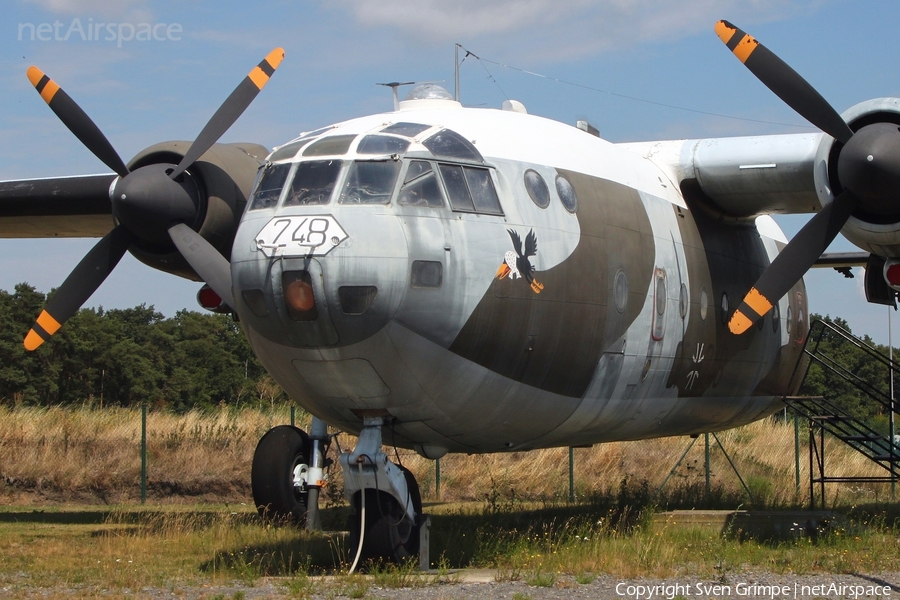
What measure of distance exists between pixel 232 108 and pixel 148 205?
1.76 m

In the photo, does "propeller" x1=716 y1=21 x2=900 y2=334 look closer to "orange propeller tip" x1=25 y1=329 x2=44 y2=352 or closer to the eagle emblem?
the eagle emblem

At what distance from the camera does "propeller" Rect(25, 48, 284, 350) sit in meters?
12.7

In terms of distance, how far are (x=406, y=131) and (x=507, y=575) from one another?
412 centimetres

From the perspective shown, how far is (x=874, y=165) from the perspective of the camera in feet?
35.6

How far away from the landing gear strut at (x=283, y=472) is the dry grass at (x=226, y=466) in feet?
17.8

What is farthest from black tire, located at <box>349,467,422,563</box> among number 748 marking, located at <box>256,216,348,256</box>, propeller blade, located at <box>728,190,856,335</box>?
propeller blade, located at <box>728,190,856,335</box>

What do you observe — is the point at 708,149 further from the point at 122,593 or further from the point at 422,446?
the point at 122,593

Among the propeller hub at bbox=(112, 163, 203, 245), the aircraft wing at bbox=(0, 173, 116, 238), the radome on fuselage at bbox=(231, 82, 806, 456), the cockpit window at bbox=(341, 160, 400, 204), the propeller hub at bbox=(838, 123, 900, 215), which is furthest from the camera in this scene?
the aircraft wing at bbox=(0, 173, 116, 238)

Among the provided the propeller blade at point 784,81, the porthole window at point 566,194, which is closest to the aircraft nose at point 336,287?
the porthole window at point 566,194

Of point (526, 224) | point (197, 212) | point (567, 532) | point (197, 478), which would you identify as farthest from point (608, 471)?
point (526, 224)

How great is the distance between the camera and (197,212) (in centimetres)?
1338

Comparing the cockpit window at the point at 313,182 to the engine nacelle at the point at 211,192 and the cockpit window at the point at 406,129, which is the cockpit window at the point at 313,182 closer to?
the cockpit window at the point at 406,129

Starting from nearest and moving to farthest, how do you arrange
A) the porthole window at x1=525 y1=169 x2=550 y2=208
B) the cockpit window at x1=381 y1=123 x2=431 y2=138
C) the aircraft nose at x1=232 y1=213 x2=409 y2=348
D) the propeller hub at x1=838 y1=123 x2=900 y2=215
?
the aircraft nose at x1=232 y1=213 x2=409 y2=348 → the cockpit window at x1=381 y1=123 x2=431 y2=138 → the porthole window at x1=525 y1=169 x2=550 y2=208 → the propeller hub at x1=838 y1=123 x2=900 y2=215

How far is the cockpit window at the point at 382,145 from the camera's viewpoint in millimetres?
9320
